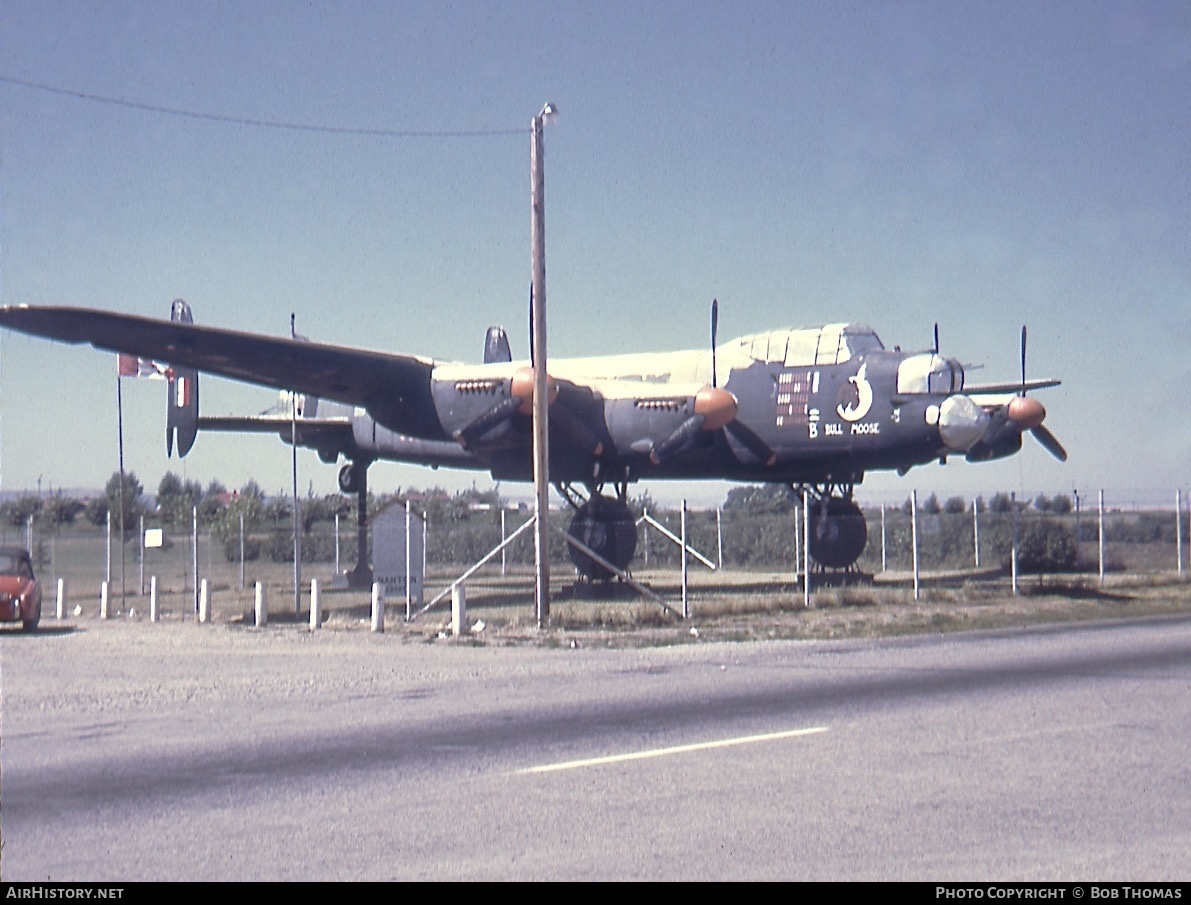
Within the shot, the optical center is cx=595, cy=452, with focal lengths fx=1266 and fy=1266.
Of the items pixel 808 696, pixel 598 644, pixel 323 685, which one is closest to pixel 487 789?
pixel 808 696

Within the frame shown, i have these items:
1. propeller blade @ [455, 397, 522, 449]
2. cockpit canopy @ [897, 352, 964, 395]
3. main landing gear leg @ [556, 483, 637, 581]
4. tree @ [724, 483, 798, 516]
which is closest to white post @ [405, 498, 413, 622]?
propeller blade @ [455, 397, 522, 449]

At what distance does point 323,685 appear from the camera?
14.4 meters

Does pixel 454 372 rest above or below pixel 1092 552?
above

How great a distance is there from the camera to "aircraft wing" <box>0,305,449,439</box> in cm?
2139

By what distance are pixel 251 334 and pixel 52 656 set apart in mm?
7689

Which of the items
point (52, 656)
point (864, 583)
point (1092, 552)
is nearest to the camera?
point (52, 656)

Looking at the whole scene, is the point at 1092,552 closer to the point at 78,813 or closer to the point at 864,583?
the point at 864,583

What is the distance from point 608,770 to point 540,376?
522 inches

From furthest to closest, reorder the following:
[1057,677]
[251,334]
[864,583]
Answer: [864,583] → [251,334] → [1057,677]

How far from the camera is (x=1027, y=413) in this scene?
27469 mm

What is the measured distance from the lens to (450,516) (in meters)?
63.4

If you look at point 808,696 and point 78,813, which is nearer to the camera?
point 78,813
